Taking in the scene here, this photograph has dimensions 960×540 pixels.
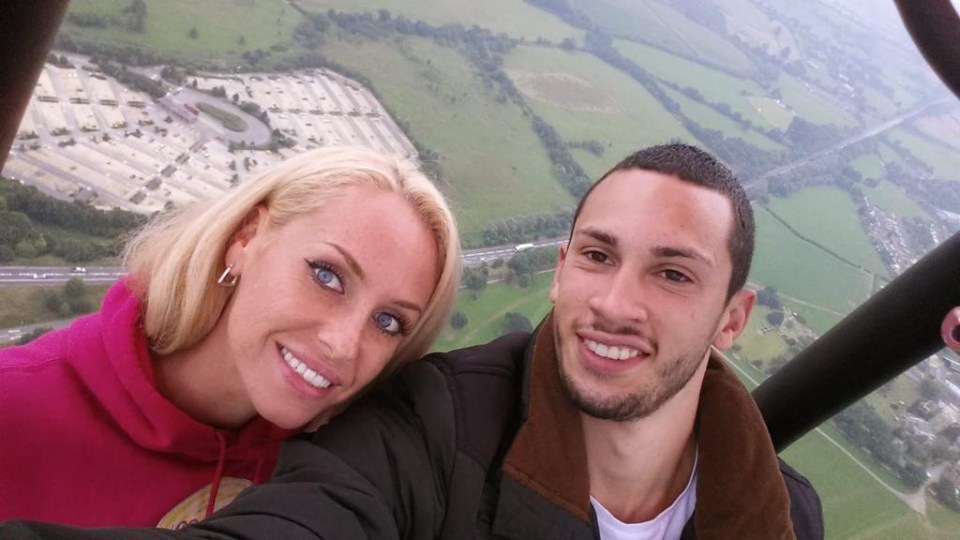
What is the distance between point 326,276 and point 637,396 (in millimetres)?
797

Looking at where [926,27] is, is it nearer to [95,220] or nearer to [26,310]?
[26,310]

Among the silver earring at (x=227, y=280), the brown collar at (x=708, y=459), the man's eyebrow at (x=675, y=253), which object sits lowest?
the silver earring at (x=227, y=280)

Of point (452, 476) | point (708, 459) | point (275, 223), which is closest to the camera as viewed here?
point (452, 476)

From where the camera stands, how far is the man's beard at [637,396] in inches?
61.4

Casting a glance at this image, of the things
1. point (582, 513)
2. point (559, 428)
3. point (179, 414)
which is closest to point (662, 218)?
point (559, 428)

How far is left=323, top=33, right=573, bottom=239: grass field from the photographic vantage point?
896cm

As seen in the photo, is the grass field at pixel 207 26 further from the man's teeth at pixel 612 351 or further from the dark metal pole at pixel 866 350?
the dark metal pole at pixel 866 350

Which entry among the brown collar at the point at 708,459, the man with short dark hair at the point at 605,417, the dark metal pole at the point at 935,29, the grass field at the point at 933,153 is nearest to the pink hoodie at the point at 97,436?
the man with short dark hair at the point at 605,417

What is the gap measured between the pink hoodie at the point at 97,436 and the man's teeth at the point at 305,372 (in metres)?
0.27

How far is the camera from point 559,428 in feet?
4.98

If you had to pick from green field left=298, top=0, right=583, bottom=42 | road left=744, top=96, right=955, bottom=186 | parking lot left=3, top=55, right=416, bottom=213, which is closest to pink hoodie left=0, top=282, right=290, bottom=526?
parking lot left=3, top=55, right=416, bottom=213

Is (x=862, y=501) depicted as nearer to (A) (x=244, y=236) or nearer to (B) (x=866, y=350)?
(B) (x=866, y=350)

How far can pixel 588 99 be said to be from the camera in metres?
16.3

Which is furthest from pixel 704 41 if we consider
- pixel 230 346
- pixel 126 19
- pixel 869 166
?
pixel 230 346
